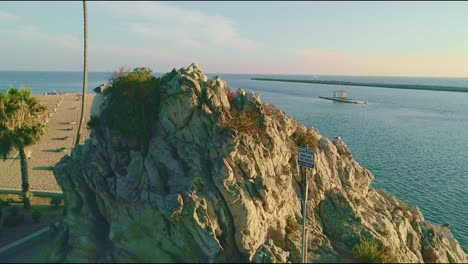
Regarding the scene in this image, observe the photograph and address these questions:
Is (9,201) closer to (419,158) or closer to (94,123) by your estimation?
(94,123)

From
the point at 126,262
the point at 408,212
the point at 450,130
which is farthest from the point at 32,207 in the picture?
the point at 450,130

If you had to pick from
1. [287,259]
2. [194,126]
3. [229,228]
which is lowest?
[287,259]

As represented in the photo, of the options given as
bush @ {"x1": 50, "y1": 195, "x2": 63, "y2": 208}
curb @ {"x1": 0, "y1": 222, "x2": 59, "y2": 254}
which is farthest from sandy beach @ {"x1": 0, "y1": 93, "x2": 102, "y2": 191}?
curb @ {"x1": 0, "y1": 222, "x2": 59, "y2": 254}

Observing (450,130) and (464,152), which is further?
(450,130)

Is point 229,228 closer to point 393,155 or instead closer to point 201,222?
point 201,222

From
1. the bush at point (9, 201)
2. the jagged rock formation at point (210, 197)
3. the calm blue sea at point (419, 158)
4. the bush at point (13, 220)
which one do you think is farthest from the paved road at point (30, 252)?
the calm blue sea at point (419, 158)

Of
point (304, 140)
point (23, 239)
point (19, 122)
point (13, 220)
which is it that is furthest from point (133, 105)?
point (13, 220)

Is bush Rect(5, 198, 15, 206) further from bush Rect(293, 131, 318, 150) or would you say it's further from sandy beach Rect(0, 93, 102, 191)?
bush Rect(293, 131, 318, 150)

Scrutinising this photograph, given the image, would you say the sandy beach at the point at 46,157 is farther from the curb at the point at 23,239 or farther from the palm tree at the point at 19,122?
the curb at the point at 23,239
